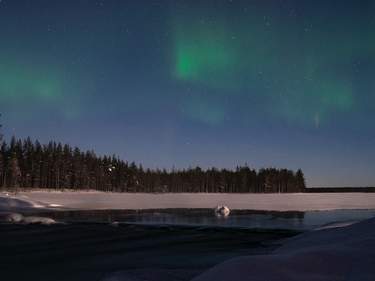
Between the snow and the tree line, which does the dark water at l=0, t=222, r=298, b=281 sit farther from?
the tree line

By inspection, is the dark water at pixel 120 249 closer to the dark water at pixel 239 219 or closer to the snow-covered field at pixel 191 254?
the snow-covered field at pixel 191 254

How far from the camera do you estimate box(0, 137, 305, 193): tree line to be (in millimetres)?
118062

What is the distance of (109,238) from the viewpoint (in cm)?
1834

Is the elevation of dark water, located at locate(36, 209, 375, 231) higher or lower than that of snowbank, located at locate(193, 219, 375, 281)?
lower

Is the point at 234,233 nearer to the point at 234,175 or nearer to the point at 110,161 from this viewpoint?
the point at 110,161

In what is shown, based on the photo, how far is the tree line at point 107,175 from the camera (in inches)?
4648

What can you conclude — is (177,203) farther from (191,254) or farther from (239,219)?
(191,254)

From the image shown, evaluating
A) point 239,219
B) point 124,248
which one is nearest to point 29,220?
point 124,248

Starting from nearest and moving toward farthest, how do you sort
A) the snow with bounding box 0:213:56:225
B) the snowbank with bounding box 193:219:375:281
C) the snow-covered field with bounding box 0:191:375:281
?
the snowbank with bounding box 193:219:375:281 → the snow-covered field with bounding box 0:191:375:281 → the snow with bounding box 0:213:56:225

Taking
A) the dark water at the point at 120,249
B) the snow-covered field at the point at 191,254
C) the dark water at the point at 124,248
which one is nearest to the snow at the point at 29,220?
the snow-covered field at the point at 191,254

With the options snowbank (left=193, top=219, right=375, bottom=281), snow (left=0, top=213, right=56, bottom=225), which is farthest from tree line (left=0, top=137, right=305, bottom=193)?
snowbank (left=193, top=219, right=375, bottom=281)

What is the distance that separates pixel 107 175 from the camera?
504ft

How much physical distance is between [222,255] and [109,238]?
661 centimetres

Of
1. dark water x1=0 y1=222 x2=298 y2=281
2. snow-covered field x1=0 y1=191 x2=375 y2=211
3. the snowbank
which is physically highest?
the snowbank
